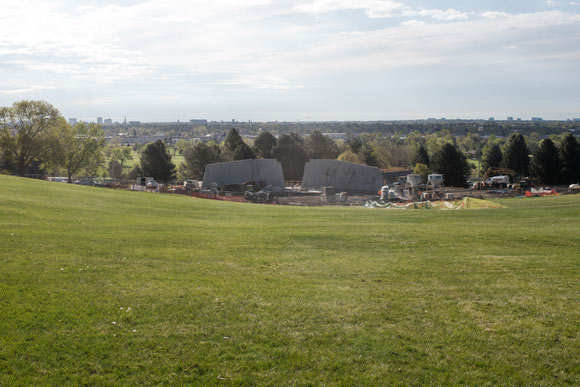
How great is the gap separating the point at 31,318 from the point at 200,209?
63.9 feet

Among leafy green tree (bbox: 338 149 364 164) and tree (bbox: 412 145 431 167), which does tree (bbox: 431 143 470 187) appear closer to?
tree (bbox: 412 145 431 167)

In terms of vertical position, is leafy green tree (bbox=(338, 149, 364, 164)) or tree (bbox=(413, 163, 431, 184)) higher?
leafy green tree (bbox=(338, 149, 364, 164))

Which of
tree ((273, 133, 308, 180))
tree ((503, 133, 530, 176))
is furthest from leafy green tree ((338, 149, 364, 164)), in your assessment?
tree ((503, 133, 530, 176))

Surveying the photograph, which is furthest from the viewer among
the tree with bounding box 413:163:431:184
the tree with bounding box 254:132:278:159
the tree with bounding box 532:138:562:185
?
the tree with bounding box 254:132:278:159

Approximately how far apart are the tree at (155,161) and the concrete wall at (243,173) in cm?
1180

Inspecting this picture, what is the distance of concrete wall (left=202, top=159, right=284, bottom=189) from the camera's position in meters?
59.3

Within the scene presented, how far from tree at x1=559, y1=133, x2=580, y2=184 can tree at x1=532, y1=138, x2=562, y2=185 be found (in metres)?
0.75

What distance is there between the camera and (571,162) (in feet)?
222

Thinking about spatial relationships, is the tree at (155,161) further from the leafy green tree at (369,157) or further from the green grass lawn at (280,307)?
the green grass lawn at (280,307)

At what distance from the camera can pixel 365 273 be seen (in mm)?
12977

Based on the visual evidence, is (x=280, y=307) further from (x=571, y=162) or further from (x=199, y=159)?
(x=571, y=162)

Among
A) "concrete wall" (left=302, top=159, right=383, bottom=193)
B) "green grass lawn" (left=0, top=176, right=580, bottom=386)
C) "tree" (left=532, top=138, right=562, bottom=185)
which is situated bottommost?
"green grass lawn" (left=0, top=176, right=580, bottom=386)

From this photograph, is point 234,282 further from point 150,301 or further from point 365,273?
point 365,273

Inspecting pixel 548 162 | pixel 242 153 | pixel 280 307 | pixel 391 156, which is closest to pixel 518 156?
pixel 548 162
